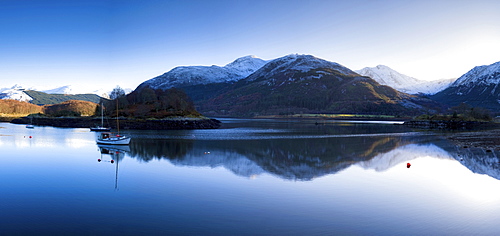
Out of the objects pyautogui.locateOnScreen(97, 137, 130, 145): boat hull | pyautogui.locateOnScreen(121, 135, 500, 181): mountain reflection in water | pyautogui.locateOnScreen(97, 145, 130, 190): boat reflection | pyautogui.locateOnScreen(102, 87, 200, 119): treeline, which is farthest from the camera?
pyautogui.locateOnScreen(102, 87, 200, 119): treeline

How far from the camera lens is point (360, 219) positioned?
45.3 ft

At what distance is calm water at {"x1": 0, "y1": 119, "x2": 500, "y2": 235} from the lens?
1288 centimetres

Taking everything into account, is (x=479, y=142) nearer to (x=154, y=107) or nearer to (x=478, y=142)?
(x=478, y=142)

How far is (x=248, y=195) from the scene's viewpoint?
17688 mm

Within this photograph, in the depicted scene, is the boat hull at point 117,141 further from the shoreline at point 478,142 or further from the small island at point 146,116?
the shoreline at point 478,142

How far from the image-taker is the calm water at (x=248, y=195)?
12.9 m

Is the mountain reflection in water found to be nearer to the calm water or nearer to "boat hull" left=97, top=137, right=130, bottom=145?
the calm water

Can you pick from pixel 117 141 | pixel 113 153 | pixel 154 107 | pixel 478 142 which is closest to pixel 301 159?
pixel 113 153

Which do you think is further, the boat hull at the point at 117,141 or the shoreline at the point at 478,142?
the boat hull at the point at 117,141

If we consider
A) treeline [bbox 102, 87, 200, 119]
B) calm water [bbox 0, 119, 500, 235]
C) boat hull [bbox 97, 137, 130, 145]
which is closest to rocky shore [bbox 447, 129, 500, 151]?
calm water [bbox 0, 119, 500, 235]

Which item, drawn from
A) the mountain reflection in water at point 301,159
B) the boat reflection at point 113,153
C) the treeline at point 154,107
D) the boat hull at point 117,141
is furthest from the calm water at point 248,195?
the treeline at point 154,107

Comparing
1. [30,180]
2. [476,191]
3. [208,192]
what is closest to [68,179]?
[30,180]

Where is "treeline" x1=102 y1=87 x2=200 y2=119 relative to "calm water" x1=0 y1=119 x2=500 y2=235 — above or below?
above

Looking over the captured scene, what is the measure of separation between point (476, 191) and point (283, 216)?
13.2 metres
